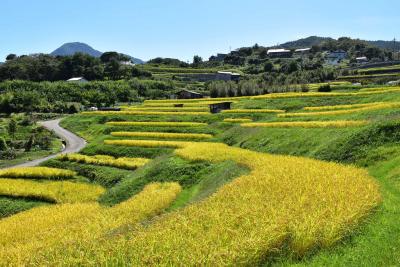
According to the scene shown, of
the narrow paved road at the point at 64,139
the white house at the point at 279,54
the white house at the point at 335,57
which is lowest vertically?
the narrow paved road at the point at 64,139

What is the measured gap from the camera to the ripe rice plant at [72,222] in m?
18.2

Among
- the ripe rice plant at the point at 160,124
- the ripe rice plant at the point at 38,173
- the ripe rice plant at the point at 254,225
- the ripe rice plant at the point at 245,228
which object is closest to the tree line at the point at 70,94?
the ripe rice plant at the point at 160,124

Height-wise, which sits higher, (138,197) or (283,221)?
(283,221)

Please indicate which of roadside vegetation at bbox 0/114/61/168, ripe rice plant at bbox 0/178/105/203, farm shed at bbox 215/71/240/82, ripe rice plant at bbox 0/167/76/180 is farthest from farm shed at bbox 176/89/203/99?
ripe rice plant at bbox 0/178/105/203

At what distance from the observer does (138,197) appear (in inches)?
1077

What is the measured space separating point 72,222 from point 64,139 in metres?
41.5

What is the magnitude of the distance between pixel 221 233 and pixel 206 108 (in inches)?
2243

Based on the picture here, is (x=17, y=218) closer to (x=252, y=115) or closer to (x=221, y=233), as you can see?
(x=221, y=233)

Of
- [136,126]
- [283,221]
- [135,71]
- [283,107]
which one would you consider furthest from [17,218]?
[135,71]

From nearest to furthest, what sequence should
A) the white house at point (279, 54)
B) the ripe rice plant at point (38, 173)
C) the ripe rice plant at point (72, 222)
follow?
the ripe rice plant at point (72, 222)
the ripe rice plant at point (38, 173)
the white house at point (279, 54)

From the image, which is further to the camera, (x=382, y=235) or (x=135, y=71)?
(x=135, y=71)

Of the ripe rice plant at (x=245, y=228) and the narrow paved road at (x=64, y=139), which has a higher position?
the ripe rice plant at (x=245, y=228)

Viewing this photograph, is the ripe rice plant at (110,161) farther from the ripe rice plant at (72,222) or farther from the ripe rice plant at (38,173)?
the ripe rice plant at (72,222)

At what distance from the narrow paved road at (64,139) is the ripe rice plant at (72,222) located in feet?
62.6
